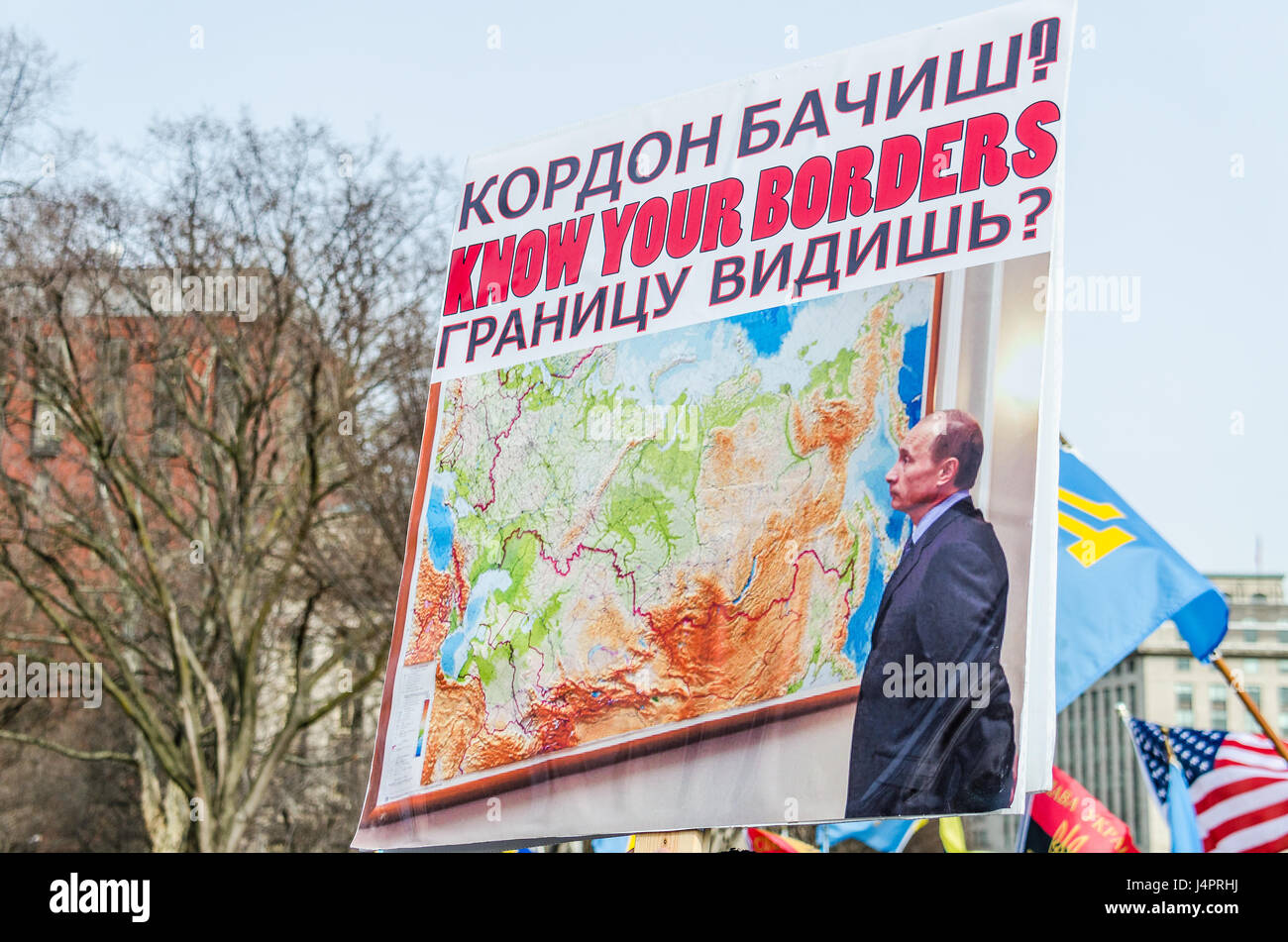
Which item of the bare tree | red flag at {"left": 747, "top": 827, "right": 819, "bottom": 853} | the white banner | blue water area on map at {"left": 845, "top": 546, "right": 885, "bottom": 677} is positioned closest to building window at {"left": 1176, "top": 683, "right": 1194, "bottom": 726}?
the bare tree

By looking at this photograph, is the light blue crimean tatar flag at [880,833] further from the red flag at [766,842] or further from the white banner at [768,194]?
the white banner at [768,194]

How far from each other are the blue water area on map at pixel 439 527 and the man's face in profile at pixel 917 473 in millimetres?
1880

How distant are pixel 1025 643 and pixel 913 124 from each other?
6.02ft

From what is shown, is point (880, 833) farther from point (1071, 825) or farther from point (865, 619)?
point (865, 619)

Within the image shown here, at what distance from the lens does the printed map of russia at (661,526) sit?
518cm

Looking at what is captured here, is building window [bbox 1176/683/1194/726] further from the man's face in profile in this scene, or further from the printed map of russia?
the man's face in profile

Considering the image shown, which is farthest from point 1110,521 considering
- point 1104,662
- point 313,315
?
point 313,315

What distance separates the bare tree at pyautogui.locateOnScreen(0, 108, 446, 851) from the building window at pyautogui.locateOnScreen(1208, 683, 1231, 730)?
85704 mm

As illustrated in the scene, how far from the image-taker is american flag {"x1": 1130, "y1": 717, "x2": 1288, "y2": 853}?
9086mm

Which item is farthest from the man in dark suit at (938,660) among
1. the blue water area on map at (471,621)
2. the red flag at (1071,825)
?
the red flag at (1071,825)

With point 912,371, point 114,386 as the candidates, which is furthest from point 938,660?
point 114,386
